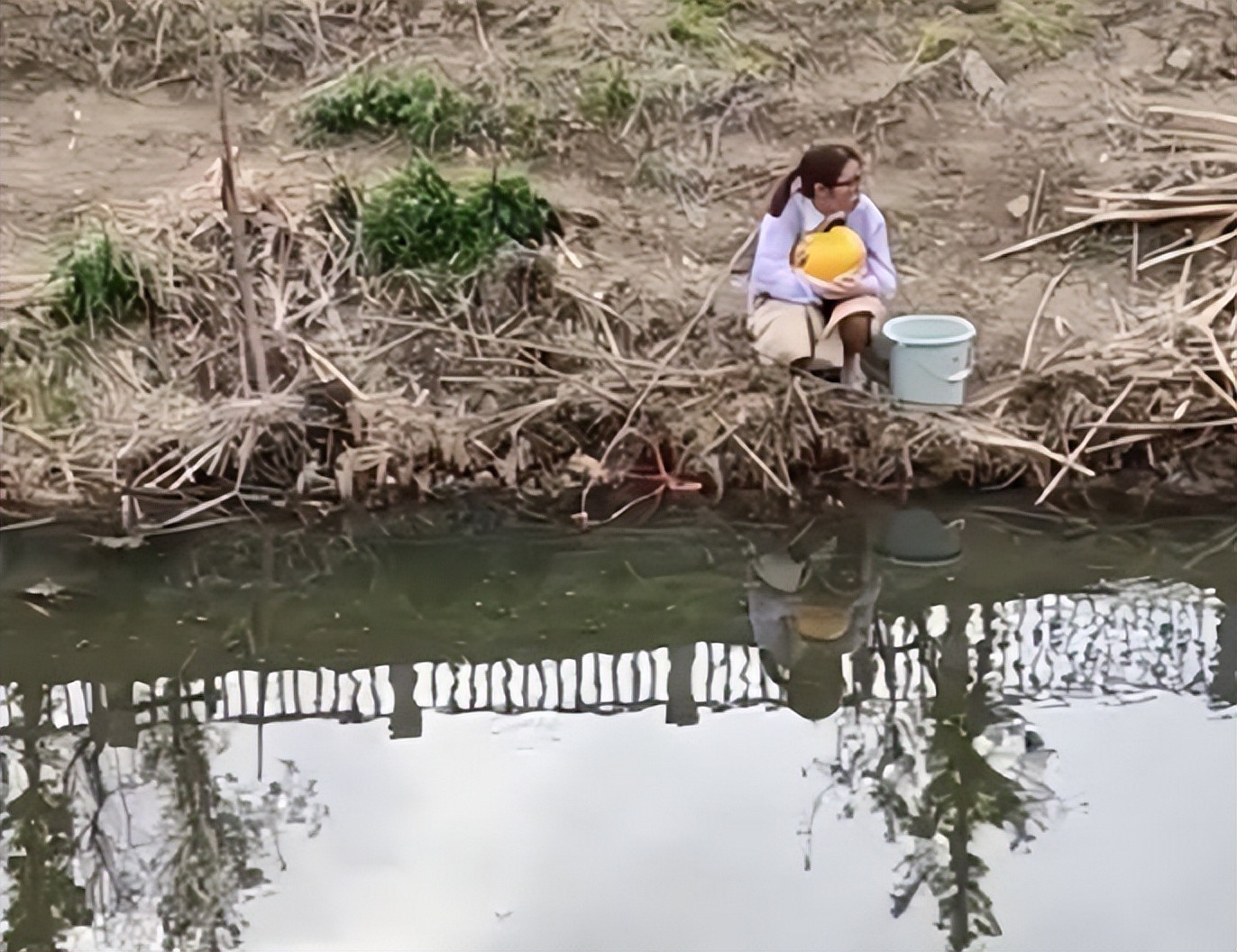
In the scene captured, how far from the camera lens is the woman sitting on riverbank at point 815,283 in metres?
6.05

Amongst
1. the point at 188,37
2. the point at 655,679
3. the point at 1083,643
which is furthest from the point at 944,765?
the point at 188,37

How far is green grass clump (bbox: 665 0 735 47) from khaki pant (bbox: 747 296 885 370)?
98.7 inches

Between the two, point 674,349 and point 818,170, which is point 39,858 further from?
point 818,170

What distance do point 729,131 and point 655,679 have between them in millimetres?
3333

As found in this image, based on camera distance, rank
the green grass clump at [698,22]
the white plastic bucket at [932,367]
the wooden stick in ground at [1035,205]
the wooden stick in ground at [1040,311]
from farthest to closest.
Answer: the green grass clump at [698,22]
the wooden stick in ground at [1035,205]
the wooden stick in ground at [1040,311]
the white plastic bucket at [932,367]

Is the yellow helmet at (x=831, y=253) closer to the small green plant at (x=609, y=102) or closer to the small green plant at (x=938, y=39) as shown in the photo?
the small green plant at (x=609, y=102)

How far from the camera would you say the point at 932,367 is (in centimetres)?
629

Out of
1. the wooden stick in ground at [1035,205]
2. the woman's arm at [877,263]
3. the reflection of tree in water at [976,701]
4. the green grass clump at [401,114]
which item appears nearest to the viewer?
the reflection of tree in water at [976,701]

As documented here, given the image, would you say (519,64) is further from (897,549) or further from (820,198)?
(897,549)

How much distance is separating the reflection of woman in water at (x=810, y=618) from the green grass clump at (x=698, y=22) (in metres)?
3.25

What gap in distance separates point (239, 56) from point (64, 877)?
484 cm

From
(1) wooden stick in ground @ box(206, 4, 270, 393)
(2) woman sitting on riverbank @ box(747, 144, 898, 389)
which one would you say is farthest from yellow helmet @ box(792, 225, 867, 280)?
(1) wooden stick in ground @ box(206, 4, 270, 393)

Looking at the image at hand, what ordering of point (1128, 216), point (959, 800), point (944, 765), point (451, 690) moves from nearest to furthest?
point (959, 800) → point (944, 765) → point (451, 690) → point (1128, 216)

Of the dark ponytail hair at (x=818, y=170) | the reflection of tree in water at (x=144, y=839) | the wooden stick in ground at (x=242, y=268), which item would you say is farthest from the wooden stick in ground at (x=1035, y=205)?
the reflection of tree in water at (x=144, y=839)
